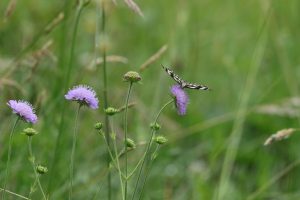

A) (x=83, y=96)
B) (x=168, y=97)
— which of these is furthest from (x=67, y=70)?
(x=168, y=97)

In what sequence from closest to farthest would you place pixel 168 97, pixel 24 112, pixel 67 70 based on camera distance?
pixel 24 112 → pixel 67 70 → pixel 168 97

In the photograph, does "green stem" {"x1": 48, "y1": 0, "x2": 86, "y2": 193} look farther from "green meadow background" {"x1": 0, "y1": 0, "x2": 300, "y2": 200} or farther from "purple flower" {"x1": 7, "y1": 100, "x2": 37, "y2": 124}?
"purple flower" {"x1": 7, "y1": 100, "x2": 37, "y2": 124}

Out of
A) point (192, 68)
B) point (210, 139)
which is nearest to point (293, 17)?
point (192, 68)

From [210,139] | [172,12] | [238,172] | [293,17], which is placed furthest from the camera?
[172,12]

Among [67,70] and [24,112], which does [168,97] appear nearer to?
[67,70]

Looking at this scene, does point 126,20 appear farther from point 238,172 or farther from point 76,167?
point 76,167

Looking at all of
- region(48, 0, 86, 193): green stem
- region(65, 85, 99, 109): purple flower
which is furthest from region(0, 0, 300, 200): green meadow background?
region(65, 85, 99, 109): purple flower
